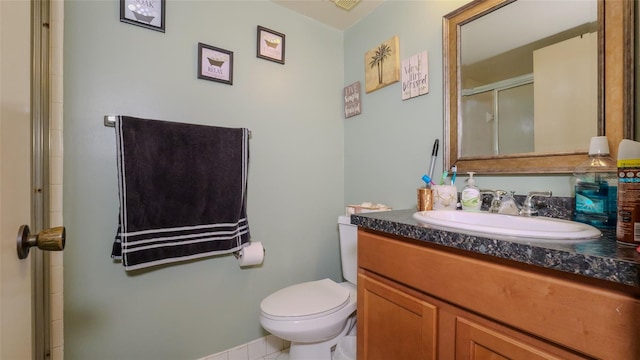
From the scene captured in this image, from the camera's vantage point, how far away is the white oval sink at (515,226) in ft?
2.01

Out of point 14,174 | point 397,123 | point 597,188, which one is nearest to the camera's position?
point 14,174

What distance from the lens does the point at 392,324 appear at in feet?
2.86

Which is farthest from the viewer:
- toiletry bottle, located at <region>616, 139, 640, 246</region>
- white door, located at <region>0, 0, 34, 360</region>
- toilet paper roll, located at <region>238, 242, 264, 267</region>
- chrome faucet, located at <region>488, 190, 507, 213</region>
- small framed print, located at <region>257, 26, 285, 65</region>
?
small framed print, located at <region>257, 26, 285, 65</region>

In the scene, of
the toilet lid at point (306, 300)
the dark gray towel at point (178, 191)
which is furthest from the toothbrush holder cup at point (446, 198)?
the dark gray towel at point (178, 191)

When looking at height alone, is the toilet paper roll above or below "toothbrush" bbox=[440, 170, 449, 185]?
below

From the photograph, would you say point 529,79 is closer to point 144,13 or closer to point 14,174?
point 14,174

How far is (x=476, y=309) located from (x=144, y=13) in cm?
170

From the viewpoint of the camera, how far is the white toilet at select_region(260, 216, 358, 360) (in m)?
1.16

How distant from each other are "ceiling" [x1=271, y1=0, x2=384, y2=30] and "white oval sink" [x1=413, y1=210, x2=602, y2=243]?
132 cm

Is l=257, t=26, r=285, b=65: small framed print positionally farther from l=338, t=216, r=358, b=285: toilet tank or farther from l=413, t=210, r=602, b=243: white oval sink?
l=413, t=210, r=602, b=243: white oval sink

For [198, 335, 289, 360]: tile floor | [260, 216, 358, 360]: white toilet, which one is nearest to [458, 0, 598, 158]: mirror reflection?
[260, 216, 358, 360]: white toilet

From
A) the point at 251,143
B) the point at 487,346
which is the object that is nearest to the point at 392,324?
the point at 487,346

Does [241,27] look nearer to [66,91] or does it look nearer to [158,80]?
[158,80]

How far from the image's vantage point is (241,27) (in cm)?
151
